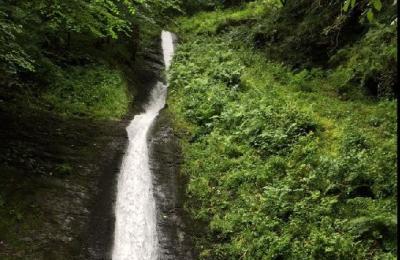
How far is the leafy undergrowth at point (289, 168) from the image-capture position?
8844 millimetres

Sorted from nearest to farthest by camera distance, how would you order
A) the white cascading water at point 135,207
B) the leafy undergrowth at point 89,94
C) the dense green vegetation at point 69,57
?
the white cascading water at point 135,207 < the dense green vegetation at point 69,57 < the leafy undergrowth at point 89,94

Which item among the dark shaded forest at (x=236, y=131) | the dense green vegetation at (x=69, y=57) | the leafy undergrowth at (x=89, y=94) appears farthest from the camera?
the leafy undergrowth at (x=89, y=94)

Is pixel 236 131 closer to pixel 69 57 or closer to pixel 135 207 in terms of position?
pixel 135 207

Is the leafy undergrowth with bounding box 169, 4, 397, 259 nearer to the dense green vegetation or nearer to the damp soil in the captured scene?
the damp soil

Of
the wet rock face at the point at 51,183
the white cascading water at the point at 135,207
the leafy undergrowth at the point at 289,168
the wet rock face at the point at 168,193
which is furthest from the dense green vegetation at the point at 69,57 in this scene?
the leafy undergrowth at the point at 289,168

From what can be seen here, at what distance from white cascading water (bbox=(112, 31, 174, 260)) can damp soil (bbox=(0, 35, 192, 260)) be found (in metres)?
0.23

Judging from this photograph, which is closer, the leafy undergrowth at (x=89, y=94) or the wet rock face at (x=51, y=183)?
the wet rock face at (x=51, y=183)

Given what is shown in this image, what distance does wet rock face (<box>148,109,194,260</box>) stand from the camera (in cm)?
1083

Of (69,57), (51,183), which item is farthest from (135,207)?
(69,57)

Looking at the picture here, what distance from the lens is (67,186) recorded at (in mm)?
12195

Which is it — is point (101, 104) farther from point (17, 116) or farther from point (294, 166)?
point (294, 166)

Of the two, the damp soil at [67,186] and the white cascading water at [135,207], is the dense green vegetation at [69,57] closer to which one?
the damp soil at [67,186]

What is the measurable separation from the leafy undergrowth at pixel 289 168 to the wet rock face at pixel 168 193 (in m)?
0.35

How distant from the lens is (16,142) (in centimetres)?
1315
